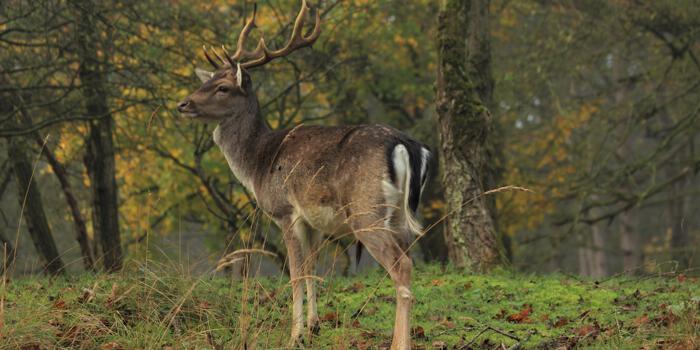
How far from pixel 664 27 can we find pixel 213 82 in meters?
8.82

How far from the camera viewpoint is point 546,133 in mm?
18531

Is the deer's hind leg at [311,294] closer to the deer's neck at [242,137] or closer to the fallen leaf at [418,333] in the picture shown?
the fallen leaf at [418,333]

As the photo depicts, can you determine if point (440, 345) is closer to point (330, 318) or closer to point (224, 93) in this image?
point (330, 318)

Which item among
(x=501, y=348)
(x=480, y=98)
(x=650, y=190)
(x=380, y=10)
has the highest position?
(x=380, y=10)

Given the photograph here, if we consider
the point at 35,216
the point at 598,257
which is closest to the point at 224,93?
the point at 35,216

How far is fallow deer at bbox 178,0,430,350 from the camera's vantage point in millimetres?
5898

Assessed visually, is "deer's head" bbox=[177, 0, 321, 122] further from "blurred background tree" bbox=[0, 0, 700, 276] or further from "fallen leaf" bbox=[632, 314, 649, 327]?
"fallen leaf" bbox=[632, 314, 649, 327]

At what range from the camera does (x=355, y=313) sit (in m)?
7.02

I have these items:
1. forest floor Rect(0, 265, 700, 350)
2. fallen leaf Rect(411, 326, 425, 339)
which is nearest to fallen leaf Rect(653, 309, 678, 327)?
forest floor Rect(0, 265, 700, 350)

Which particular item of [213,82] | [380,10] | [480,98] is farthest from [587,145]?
[213,82]

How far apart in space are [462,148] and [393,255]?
3.76 meters

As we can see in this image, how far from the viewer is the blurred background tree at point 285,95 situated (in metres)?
10.6

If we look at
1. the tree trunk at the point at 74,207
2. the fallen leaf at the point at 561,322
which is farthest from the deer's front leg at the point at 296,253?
the tree trunk at the point at 74,207

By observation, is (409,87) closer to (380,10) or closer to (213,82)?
(380,10)
